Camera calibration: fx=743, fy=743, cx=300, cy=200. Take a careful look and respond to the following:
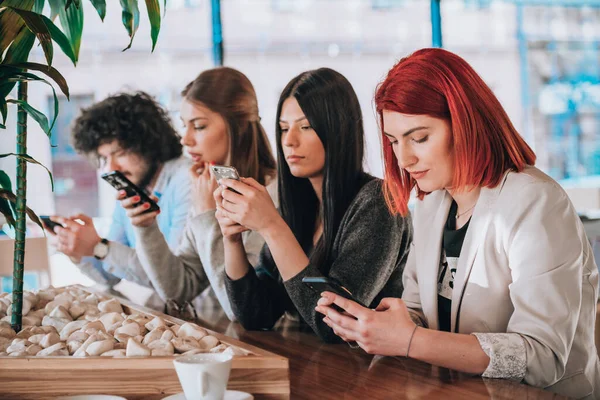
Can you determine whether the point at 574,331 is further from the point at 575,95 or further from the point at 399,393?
the point at 575,95

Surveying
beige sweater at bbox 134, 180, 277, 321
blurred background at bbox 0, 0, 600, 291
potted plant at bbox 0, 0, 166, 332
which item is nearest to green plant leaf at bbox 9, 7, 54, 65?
potted plant at bbox 0, 0, 166, 332

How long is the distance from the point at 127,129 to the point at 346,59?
96.9 inches

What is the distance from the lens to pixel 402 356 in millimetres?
1491

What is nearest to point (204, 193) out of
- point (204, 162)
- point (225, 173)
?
point (204, 162)

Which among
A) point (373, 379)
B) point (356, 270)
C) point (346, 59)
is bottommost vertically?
point (373, 379)

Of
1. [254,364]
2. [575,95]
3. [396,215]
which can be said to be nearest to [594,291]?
[396,215]

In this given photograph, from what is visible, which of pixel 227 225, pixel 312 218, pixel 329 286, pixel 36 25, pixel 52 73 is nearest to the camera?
pixel 36 25

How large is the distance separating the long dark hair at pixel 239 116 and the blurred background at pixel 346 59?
112 centimetres

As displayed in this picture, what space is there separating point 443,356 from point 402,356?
5.9 inches

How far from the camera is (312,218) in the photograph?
6.90 ft

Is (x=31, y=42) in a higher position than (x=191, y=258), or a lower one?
higher

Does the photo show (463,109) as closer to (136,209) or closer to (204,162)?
(136,209)

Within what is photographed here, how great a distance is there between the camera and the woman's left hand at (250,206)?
1758mm

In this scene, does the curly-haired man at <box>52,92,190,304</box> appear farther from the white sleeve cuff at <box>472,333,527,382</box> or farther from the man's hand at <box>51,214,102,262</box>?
the white sleeve cuff at <box>472,333,527,382</box>
